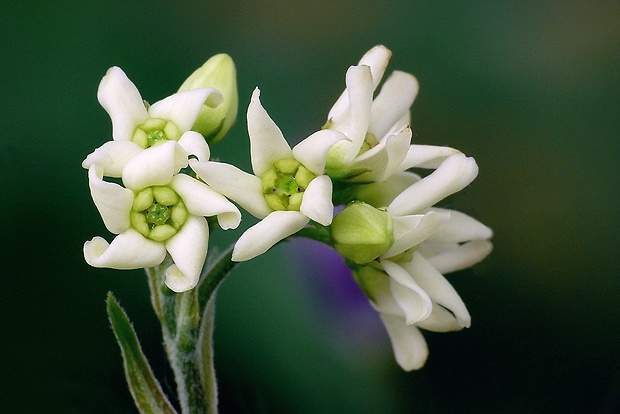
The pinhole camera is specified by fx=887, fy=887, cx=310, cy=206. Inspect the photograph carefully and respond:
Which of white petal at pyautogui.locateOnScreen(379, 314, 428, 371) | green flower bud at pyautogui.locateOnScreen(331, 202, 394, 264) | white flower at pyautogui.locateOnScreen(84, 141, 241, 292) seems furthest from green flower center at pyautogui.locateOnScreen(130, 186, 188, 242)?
white petal at pyautogui.locateOnScreen(379, 314, 428, 371)

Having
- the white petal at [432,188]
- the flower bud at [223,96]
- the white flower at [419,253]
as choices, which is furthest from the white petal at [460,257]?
the flower bud at [223,96]

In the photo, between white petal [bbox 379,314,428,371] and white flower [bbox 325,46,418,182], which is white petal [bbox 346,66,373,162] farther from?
white petal [bbox 379,314,428,371]

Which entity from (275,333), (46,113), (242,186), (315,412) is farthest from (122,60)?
(242,186)

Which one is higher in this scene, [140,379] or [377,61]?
[377,61]

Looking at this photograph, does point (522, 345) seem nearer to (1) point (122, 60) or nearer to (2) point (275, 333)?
(2) point (275, 333)

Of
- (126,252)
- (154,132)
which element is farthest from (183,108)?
(126,252)

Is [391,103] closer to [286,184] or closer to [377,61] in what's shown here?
[377,61]

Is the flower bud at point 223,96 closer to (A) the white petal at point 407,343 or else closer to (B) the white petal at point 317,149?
(B) the white petal at point 317,149
